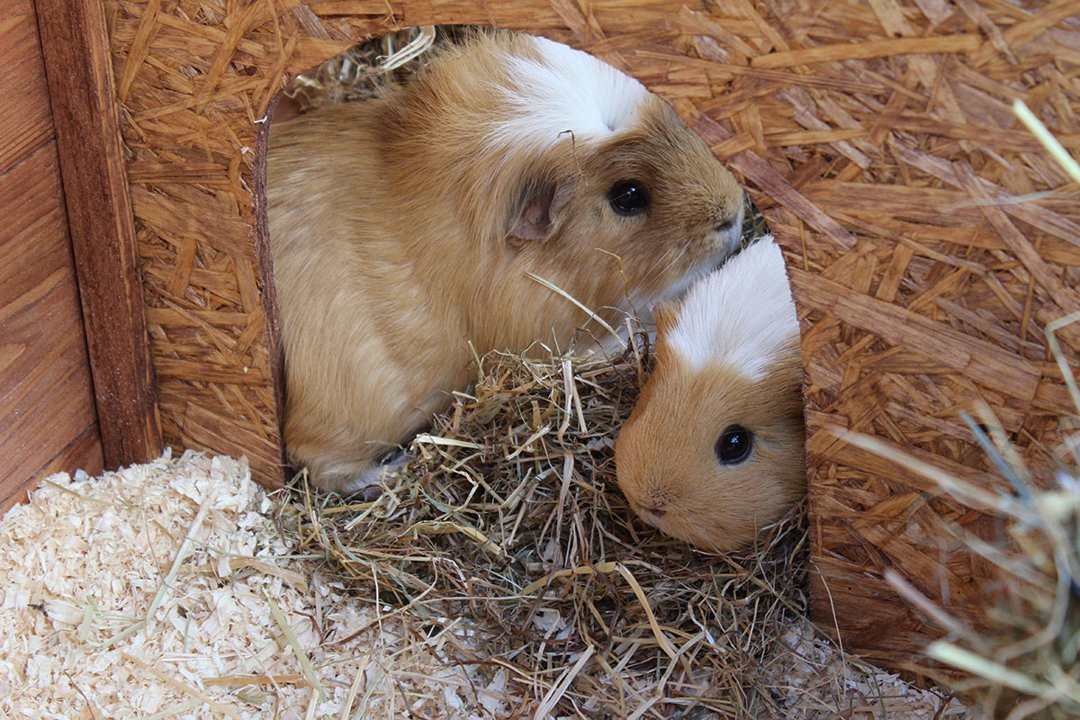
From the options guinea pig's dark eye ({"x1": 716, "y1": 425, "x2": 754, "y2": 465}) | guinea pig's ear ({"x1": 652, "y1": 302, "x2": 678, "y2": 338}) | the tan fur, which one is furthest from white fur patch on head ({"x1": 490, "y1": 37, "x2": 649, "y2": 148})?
guinea pig's dark eye ({"x1": 716, "y1": 425, "x2": 754, "y2": 465})

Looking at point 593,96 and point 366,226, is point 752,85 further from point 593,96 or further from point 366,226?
point 366,226

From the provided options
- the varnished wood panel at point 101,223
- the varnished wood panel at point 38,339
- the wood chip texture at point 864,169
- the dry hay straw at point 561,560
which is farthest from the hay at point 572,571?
the varnished wood panel at point 38,339

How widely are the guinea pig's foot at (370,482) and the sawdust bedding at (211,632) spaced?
21 cm

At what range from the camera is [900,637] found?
2021mm

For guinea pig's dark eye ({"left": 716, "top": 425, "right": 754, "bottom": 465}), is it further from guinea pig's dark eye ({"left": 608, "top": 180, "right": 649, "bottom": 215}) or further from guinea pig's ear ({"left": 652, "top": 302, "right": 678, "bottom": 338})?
guinea pig's dark eye ({"left": 608, "top": 180, "right": 649, "bottom": 215})

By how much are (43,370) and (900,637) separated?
73.0 inches

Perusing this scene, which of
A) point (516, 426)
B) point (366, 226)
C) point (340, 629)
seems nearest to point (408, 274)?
point (366, 226)

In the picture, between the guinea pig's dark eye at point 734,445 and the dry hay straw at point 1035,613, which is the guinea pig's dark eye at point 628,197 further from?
the dry hay straw at point 1035,613

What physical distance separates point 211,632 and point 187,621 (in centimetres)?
6

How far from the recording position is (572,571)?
2.17 meters

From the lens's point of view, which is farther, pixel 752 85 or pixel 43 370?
pixel 43 370

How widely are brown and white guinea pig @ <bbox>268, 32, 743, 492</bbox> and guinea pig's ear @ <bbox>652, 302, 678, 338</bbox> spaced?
0.25 metres

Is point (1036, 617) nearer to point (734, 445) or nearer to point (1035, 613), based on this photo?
point (1035, 613)

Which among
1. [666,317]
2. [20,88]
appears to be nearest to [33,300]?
[20,88]
